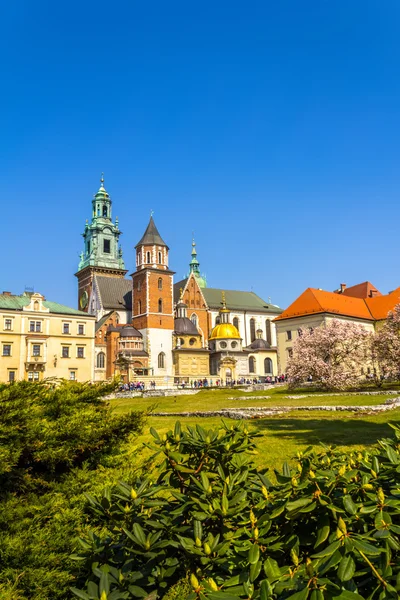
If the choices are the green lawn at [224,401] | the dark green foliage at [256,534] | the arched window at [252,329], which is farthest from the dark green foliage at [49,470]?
the arched window at [252,329]

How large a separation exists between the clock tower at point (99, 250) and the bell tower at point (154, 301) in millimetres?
15774

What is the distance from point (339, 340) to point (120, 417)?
1431 inches

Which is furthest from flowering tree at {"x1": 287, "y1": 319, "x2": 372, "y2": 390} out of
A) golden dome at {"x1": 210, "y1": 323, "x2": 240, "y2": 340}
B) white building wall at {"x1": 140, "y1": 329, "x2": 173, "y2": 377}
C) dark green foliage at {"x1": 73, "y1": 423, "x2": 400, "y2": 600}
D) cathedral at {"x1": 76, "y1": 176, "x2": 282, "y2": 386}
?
dark green foliage at {"x1": 73, "y1": 423, "x2": 400, "y2": 600}

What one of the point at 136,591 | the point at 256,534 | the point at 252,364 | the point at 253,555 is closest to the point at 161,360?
the point at 252,364

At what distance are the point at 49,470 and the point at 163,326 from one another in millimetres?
66040

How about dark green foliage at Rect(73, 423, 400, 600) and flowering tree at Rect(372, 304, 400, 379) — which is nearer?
dark green foliage at Rect(73, 423, 400, 600)

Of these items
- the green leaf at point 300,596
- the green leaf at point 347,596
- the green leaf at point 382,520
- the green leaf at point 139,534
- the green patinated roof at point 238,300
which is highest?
the green patinated roof at point 238,300

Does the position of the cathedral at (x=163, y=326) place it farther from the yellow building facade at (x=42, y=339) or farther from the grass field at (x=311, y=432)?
the grass field at (x=311, y=432)

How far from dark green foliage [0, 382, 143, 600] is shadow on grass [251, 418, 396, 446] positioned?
19.4ft

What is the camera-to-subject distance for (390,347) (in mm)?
37469

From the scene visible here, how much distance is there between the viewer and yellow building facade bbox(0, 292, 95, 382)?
51.8 meters

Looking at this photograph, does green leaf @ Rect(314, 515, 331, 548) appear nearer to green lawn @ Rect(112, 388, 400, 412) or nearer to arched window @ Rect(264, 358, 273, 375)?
green lawn @ Rect(112, 388, 400, 412)

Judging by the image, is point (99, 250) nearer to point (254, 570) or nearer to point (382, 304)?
point (382, 304)

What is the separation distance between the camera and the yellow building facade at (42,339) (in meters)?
51.8
